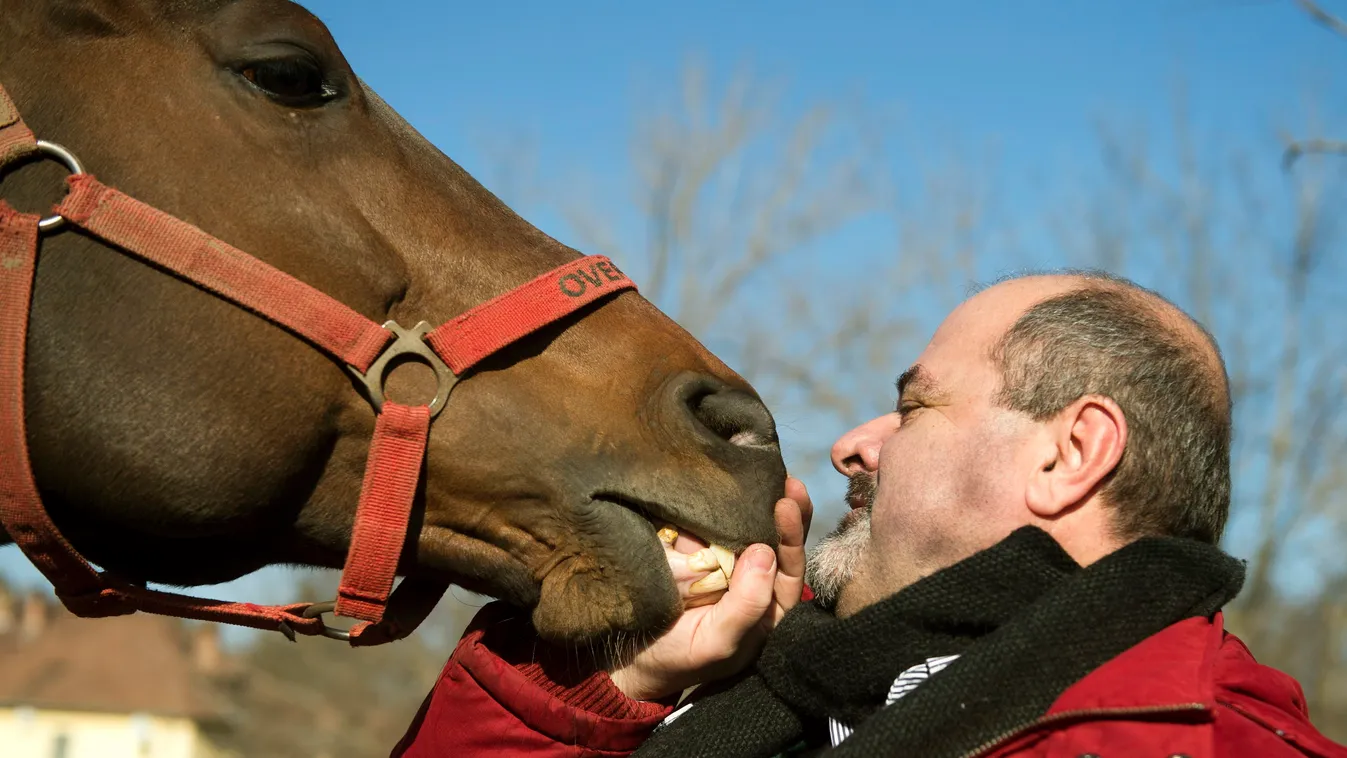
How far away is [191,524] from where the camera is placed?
2.12m

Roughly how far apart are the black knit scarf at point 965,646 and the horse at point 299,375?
9.6 inches

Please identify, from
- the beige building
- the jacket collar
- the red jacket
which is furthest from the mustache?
the beige building

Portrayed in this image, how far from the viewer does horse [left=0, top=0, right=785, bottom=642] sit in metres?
2.09

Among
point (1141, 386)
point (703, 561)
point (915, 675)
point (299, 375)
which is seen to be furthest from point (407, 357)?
point (1141, 386)

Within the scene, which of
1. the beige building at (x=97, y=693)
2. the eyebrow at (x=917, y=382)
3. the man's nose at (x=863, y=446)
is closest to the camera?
the eyebrow at (x=917, y=382)

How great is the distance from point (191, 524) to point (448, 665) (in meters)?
0.57

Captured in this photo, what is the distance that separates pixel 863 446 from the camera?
2447 mm

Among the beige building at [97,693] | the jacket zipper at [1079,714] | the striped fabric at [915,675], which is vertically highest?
the beige building at [97,693]

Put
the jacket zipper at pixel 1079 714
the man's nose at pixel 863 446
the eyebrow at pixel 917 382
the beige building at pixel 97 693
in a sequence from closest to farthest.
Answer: the jacket zipper at pixel 1079 714 → the eyebrow at pixel 917 382 → the man's nose at pixel 863 446 → the beige building at pixel 97 693

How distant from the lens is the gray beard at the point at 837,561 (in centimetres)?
229

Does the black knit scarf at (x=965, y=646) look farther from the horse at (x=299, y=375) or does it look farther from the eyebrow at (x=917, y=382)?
the eyebrow at (x=917, y=382)

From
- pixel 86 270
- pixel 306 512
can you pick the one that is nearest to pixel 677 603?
pixel 306 512

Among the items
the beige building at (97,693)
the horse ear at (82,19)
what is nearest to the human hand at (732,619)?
the horse ear at (82,19)

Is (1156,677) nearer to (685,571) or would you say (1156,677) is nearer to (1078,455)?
(1078,455)
